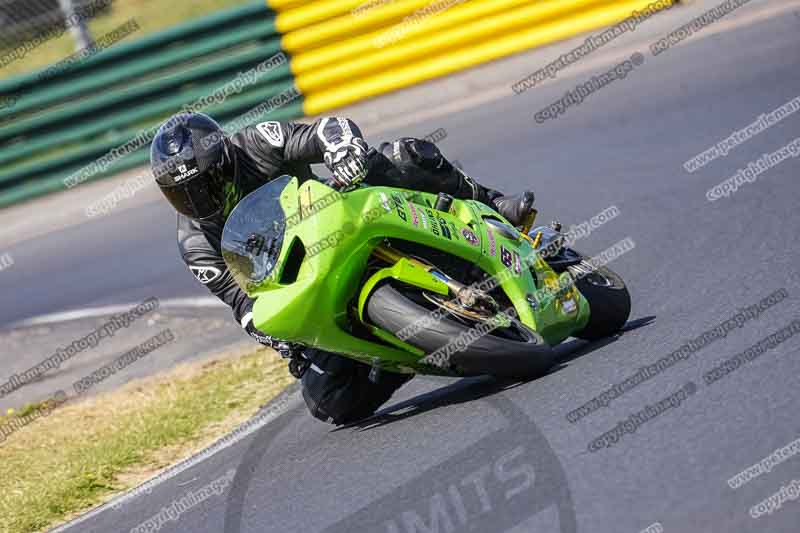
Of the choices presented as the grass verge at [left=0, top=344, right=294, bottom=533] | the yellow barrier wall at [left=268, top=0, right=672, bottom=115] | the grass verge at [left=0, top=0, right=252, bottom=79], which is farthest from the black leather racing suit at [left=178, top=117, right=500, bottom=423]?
the grass verge at [left=0, top=0, right=252, bottom=79]

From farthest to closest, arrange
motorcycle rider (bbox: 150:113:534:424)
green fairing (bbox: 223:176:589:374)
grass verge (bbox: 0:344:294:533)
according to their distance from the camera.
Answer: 1. grass verge (bbox: 0:344:294:533)
2. motorcycle rider (bbox: 150:113:534:424)
3. green fairing (bbox: 223:176:589:374)

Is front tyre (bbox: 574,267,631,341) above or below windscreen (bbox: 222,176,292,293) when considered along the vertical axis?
below

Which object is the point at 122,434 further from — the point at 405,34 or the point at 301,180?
the point at 405,34

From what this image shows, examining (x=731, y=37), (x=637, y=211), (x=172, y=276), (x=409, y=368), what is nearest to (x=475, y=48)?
(x=731, y=37)

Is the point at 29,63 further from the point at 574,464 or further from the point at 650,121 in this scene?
the point at 574,464

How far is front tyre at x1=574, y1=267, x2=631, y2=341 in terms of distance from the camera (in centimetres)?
623

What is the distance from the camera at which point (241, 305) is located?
20.4 ft

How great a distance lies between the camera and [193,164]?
555cm

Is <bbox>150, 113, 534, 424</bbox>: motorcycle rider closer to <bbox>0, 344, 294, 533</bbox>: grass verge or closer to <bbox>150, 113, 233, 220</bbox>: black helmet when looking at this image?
<bbox>150, 113, 233, 220</bbox>: black helmet

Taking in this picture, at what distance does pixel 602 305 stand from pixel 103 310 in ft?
20.2

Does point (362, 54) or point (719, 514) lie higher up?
point (362, 54)

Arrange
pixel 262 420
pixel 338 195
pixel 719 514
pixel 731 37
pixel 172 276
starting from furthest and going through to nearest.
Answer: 1. pixel 731 37
2. pixel 172 276
3. pixel 262 420
4. pixel 338 195
5. pixel 719 514

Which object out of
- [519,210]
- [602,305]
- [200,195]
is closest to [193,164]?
[200,195]

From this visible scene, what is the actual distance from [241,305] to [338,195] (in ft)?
4.17
